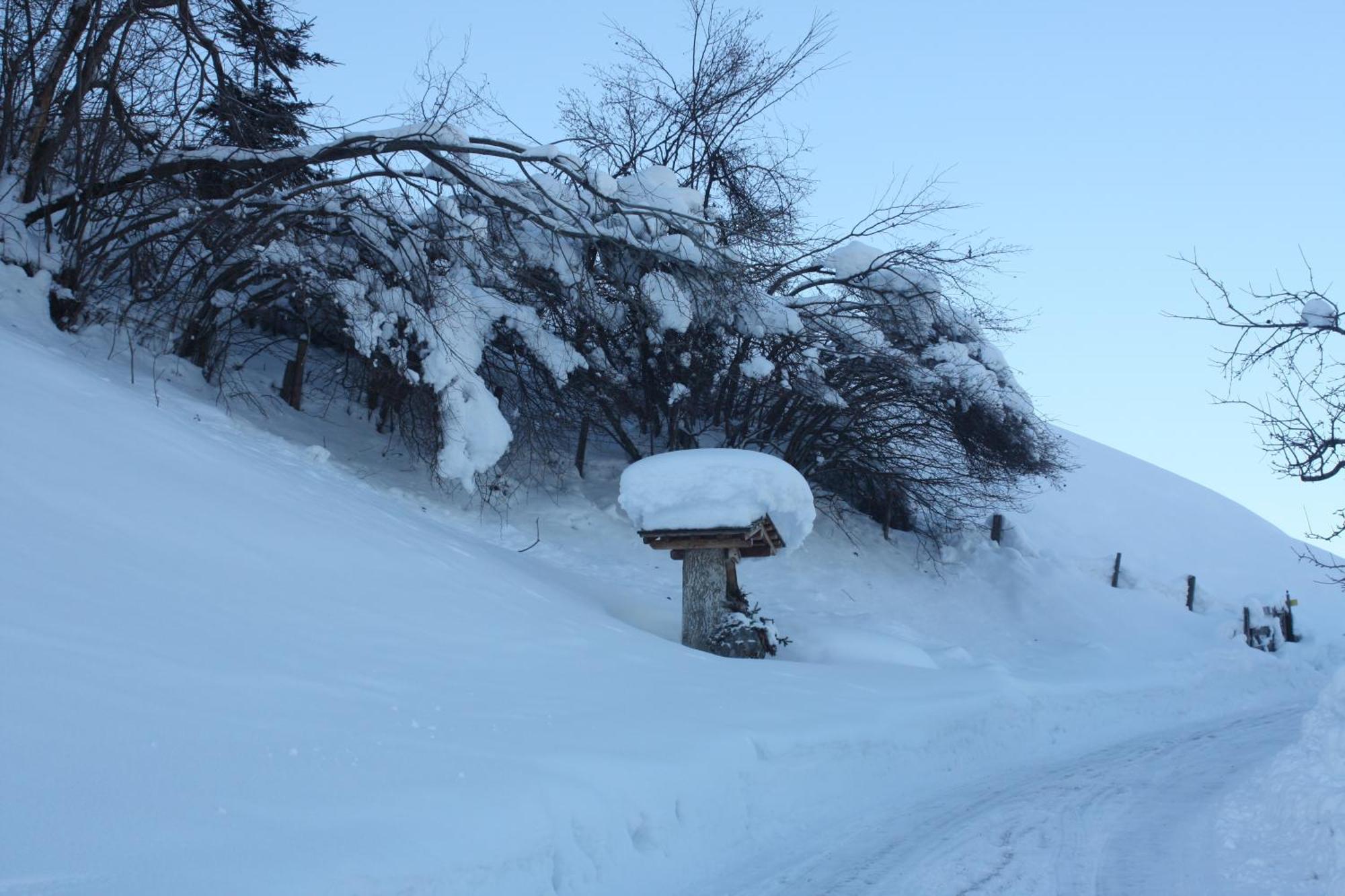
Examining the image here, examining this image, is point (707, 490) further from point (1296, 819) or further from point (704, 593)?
point (1296, 819)

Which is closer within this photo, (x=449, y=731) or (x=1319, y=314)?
(x=449, y=731)

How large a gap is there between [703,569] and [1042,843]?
414 centimetres

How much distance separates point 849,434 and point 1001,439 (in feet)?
7.93

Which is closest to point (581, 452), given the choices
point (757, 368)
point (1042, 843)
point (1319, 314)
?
point (757, 368)

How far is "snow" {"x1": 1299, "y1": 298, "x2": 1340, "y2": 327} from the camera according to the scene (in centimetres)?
777

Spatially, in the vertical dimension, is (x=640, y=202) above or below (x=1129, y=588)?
above

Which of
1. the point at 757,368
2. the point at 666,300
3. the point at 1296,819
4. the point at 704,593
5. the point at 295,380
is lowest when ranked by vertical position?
the point at 1296,819

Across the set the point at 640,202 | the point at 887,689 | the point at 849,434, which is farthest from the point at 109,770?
the point at 849,434

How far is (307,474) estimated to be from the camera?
26.8 feet

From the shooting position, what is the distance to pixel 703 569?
29.2 feet

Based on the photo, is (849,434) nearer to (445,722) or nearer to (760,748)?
(760,748)

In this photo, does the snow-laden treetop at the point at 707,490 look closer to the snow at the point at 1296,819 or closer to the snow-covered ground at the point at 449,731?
the snow-covered ground at the point at 449,731

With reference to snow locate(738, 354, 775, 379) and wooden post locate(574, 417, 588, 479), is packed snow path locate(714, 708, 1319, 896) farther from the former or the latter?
wooden post locate(574, 417, 588, 479)

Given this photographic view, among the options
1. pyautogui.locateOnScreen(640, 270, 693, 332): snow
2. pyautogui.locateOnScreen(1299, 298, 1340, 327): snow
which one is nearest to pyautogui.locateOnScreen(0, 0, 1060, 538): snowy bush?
pyautogui.locateOnScreen(640, 270, 693, 332): snow
